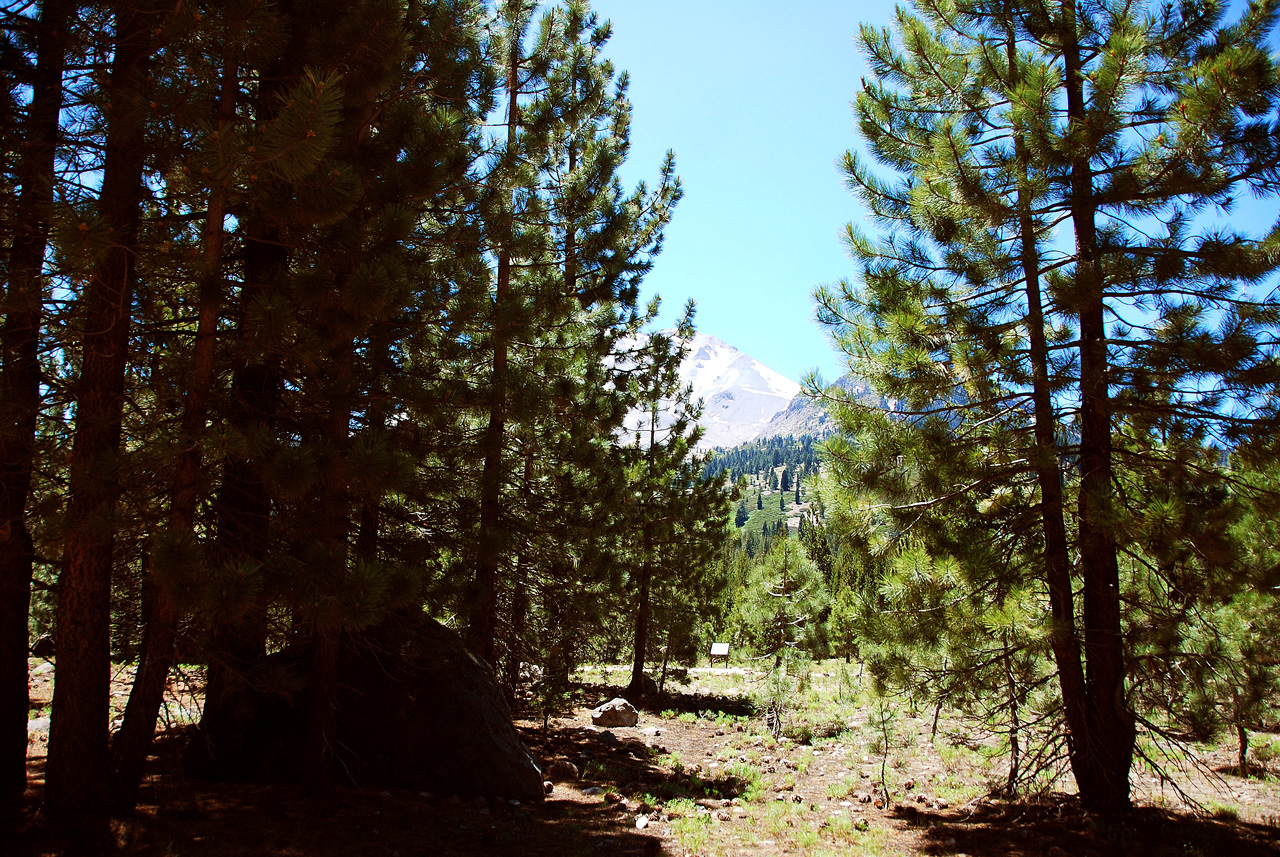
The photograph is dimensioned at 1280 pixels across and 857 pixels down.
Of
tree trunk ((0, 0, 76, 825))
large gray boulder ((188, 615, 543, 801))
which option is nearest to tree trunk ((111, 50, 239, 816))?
tree trunk ((0, 0, 76, 825))

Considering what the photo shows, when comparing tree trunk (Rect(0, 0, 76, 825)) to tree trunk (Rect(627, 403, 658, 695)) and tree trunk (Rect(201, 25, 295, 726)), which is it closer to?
tree trunk (Rect(201, 25, 295, 726))

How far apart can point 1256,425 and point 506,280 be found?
306 inches

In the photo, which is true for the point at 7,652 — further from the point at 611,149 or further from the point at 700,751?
the point at 700,751

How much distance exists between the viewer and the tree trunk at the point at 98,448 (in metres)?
4.51

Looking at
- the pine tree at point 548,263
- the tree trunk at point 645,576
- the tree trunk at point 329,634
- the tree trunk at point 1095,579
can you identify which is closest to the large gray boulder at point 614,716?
the tree trunk at point 645,576

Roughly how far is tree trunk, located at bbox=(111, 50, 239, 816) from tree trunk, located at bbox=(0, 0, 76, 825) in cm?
65

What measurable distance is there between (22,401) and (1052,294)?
787cm

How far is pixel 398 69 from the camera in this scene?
19.7 ft

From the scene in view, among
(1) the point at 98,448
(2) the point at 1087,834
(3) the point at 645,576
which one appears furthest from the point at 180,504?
(3) the point at 645,576

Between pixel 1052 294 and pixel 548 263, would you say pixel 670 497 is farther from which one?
pixel 1052 294

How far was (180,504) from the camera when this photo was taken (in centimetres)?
466

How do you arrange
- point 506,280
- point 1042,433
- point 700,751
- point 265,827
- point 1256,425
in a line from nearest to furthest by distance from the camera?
point 265,827 < point 1256,425 < point 1042,433 < point 506,280 < point 700,751

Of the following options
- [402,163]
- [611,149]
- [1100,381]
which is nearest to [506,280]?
[611,149]

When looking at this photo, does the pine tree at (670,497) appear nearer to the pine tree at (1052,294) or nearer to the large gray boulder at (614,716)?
the large gray boulder at (614,716)
